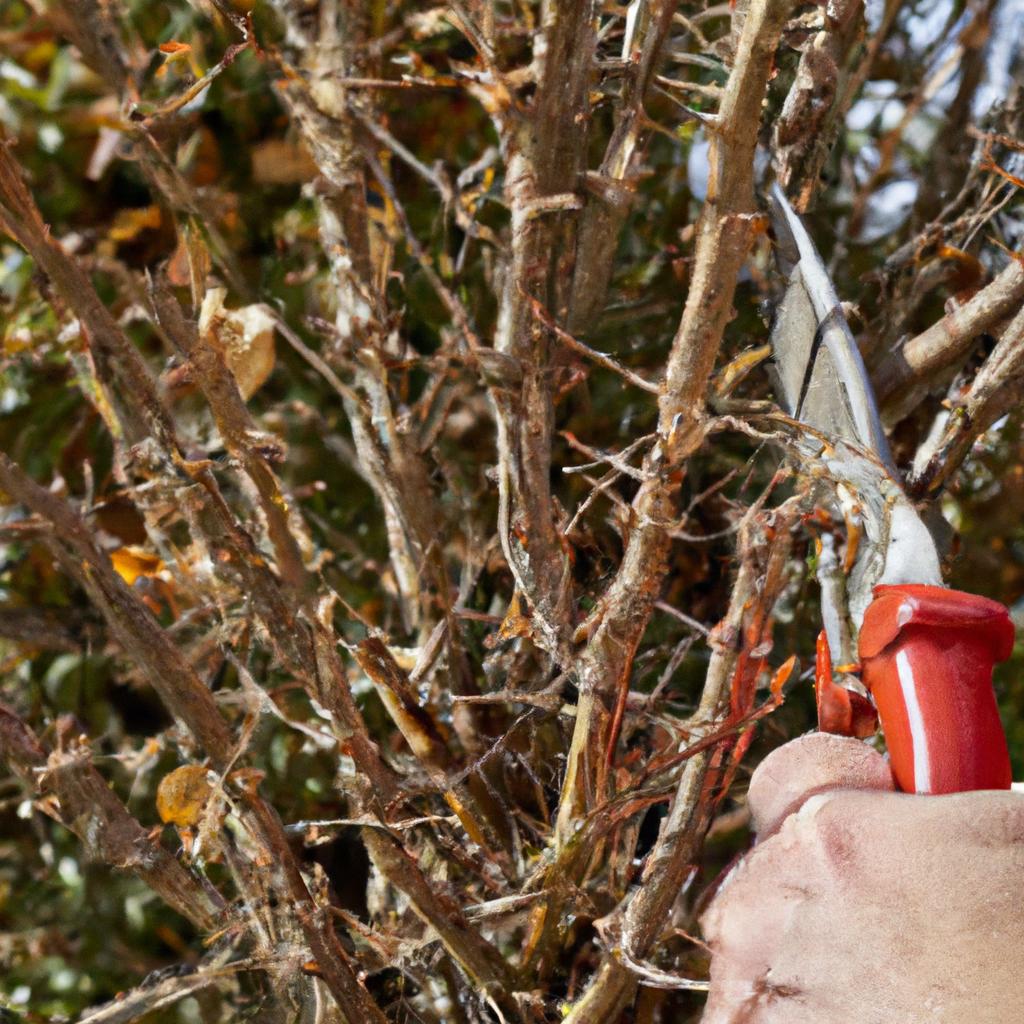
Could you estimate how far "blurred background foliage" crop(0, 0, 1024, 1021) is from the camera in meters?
0.70

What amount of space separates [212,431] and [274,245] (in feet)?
0.73

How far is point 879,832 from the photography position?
41cm

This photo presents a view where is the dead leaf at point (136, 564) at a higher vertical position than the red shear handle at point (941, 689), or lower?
lower

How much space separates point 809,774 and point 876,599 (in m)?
0.08

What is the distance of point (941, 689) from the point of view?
1.42ft

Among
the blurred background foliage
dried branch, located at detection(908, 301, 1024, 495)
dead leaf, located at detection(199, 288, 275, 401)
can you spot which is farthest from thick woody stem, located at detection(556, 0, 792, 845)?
dead leaf, located at detection(199, 288, 275, 401)

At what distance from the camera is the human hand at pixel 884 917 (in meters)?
0.40

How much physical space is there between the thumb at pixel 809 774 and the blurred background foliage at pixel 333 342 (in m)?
0.13

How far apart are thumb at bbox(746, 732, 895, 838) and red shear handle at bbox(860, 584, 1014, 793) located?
0.01 metres

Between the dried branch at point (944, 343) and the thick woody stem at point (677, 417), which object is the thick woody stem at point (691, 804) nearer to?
the thick woody stem at point (677, 417)

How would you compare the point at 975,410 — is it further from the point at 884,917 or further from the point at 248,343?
the point at 248,343

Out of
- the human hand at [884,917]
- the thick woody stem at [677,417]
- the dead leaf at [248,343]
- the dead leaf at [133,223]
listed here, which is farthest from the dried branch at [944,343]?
the dead leaf at [133,223]

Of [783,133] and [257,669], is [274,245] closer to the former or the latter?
[257,669]

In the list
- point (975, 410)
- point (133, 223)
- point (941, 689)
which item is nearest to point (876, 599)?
point (941, 689)
